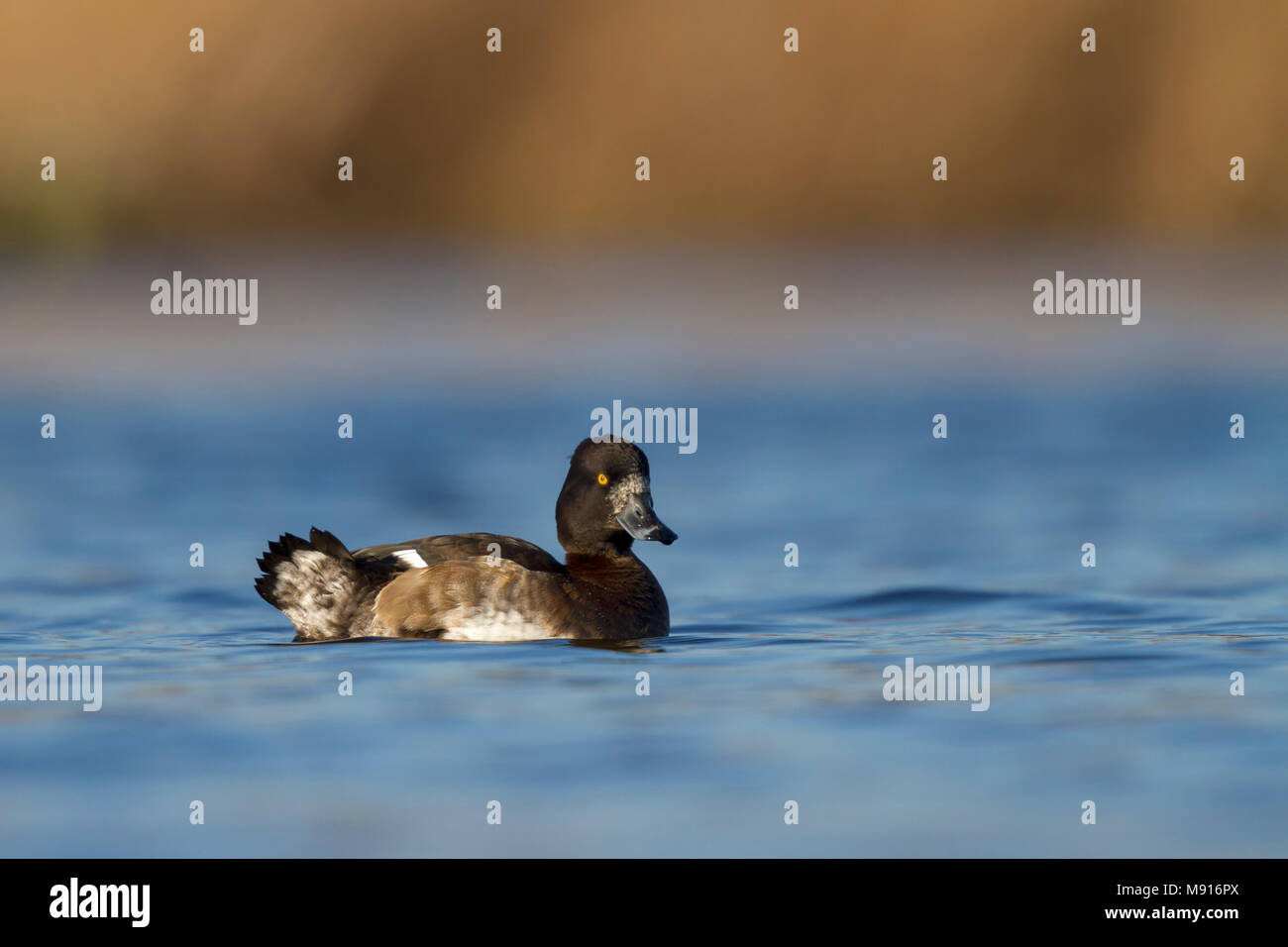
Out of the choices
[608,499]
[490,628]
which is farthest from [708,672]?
[608,499]

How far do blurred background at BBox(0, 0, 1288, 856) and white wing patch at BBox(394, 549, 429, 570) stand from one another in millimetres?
516

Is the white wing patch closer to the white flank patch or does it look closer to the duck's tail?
the duck's tail

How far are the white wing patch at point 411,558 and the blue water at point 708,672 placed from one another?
1.67 ft

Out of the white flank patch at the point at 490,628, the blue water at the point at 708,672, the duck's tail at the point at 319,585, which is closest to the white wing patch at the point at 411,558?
the duck's tail at the point at 319,585

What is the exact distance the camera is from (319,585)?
11594 millimetres

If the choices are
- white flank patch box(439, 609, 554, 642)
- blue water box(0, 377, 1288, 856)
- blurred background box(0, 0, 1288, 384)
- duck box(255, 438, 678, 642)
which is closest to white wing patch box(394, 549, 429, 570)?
duck box(255, 438, 678, 642)

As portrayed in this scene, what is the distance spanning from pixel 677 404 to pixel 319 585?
48.9 feet

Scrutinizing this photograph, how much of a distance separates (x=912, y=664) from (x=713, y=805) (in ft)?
9.24

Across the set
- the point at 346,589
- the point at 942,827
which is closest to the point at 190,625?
the point at 346,589

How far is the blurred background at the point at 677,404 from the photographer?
908 centimetres

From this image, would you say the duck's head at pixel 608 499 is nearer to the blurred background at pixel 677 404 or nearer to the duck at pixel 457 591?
the duck at pixel 457 591

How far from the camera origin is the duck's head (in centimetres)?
1198

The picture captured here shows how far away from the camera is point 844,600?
44.7 feet

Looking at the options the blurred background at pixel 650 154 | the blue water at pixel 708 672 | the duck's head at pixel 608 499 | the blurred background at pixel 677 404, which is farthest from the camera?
the blurred background at pixel 650 154
